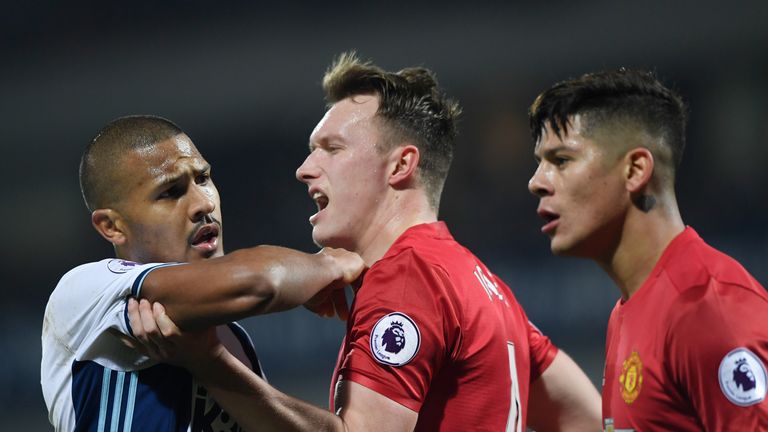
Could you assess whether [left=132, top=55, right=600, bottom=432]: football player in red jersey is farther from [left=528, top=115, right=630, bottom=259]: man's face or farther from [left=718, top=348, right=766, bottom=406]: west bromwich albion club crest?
[left=718, top=348, right=766, bottom=406]: west bromwich albion club crest

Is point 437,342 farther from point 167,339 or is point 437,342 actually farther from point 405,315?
point 167,339

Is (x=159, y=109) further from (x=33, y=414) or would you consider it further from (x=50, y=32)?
(x=33, y=414)

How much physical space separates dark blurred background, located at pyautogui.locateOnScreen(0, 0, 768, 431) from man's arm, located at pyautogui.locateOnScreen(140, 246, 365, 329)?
604cm

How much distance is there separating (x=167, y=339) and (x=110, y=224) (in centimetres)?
75

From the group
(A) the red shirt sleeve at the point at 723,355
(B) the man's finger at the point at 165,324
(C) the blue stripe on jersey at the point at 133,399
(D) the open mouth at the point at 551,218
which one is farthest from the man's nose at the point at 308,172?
(A) the red shirt sleeve at the point at 723,355

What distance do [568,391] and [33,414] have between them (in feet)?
22.9

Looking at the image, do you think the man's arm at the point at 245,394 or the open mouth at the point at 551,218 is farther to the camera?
the open mouth at the point at 551,218

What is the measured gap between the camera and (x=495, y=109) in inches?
409

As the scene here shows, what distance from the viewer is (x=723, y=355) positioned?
245 centimetres

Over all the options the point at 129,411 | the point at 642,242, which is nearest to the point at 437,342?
the point at 642,242

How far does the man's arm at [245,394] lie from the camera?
259cm

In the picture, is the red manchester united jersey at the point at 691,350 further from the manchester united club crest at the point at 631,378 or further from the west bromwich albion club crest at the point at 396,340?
the west bromwich albion club crest at the point at 396,340

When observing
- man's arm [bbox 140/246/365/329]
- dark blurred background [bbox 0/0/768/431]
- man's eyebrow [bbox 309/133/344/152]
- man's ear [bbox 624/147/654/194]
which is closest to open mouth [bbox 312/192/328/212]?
man's eyebrow [bbox 309/133/344/152]

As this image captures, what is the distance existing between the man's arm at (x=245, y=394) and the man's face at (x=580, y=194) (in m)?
0.77
